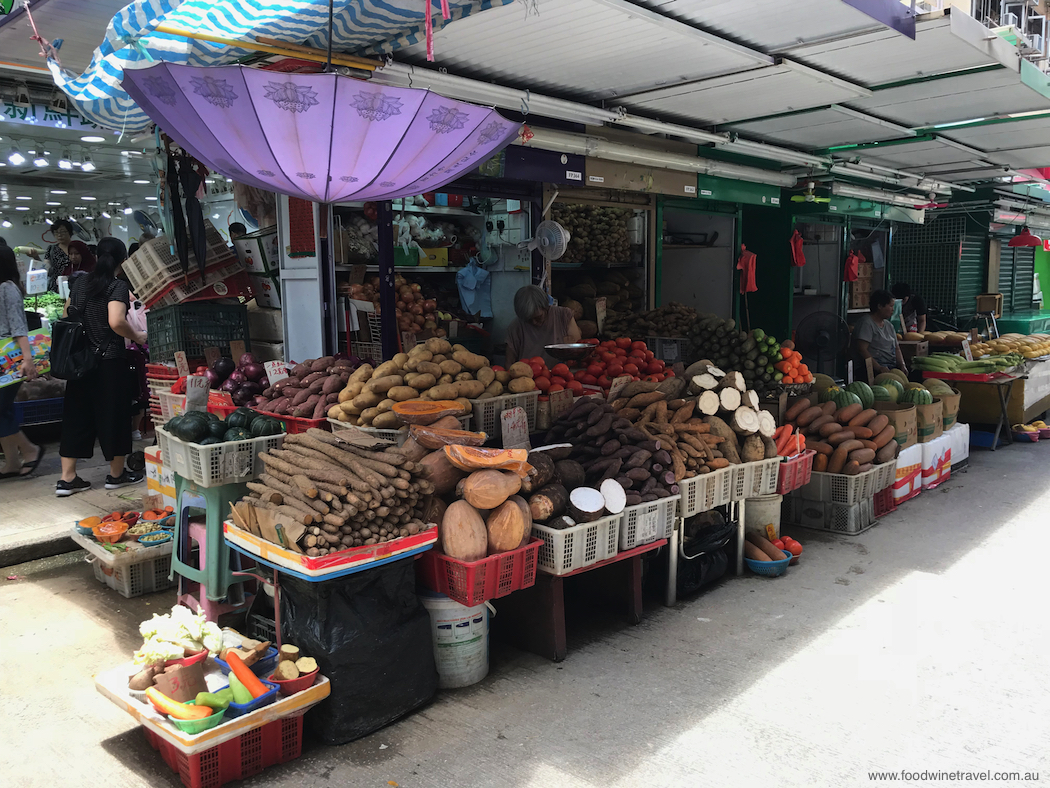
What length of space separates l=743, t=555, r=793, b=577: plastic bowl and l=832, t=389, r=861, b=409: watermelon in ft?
7.03

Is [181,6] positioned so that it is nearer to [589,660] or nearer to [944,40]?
[589,660]

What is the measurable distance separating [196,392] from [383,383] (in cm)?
155

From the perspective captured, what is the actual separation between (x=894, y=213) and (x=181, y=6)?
11866 millimetres

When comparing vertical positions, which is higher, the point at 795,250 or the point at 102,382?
the point at 795,250

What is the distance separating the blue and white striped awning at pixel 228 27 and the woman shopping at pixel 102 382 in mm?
2086

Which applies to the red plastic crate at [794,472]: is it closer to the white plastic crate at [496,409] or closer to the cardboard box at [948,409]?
the white plastic crate at [496,409]

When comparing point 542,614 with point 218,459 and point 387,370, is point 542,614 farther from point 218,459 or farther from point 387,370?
point 218,459

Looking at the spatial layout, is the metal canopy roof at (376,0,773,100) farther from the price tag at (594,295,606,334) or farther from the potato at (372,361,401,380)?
the price tag at (594,295,606,334)

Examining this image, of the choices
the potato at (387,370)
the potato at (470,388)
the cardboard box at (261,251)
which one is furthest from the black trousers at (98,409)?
the potato at (470,388)

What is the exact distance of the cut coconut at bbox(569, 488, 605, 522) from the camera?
3.82m

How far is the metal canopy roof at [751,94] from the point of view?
5324mm

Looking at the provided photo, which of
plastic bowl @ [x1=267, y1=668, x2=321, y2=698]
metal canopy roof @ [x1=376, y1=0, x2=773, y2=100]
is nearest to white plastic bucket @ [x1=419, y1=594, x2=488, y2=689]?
plastic bowl @ [x1=267, y1=668, x2=321, y2=698]

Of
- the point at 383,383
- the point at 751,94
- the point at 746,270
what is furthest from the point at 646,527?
the point at 746,270

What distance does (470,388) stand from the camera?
4.63 metres
